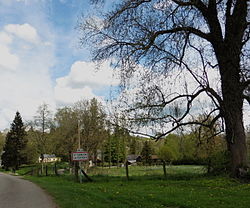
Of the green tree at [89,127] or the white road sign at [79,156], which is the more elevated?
the green tree at [89,127]

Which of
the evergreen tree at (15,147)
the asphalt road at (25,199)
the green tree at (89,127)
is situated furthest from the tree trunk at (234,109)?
the evergreen tree at (15,147)

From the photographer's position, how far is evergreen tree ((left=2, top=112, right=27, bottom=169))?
60.5 m

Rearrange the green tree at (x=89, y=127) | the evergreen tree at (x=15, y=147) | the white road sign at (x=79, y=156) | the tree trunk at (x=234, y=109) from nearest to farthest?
the tree trunk at (x=234, y=109) < the white road sign at (x=79, y=156) < the green tree at (x=89, y=127) < the evergreen tree at (x=15, y=147)

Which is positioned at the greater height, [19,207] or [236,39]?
[236,39]

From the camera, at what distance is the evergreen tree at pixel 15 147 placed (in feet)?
198

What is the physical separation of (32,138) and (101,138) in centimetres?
1259

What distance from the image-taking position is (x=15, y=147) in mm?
61250

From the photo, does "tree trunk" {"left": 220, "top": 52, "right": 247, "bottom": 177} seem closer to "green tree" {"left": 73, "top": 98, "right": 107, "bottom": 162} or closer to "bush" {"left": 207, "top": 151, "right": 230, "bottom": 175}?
"bush" {"left": 207, "top": 151, "right": 230, "bottom": 175}

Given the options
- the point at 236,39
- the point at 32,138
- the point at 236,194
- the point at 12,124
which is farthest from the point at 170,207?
the point at 12,124

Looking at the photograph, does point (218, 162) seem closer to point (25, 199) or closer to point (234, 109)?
point (234, 109)

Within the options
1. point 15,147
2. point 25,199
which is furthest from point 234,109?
point 15,147

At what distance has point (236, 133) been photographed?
36.8 feet

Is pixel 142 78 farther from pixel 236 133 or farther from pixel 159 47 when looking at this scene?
pixel 236 133

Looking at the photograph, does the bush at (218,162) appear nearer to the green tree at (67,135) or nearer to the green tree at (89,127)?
the green tree at (89,127)
